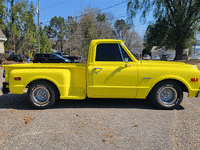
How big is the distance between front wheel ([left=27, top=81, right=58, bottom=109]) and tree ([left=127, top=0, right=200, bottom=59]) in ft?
88.4

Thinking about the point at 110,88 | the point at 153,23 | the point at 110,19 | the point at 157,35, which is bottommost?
the point at 110,88

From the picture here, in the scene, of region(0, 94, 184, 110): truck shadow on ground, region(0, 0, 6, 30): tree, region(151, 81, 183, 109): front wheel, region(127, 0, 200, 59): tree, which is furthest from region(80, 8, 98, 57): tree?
region(151, 81, 183, 109): front wheel

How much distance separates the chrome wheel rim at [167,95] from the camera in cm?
518

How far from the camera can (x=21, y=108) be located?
5410 mm

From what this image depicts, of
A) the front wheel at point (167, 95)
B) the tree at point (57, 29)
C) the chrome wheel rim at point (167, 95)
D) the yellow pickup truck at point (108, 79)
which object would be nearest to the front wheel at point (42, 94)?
the yellow pickup truck at point (108, 79)

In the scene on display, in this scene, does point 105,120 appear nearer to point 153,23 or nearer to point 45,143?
point 45,143

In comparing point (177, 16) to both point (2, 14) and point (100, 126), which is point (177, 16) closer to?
point (100, 126)

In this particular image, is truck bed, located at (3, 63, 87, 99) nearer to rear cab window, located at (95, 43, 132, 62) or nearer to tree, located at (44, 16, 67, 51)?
rear cab window, located at (95, 43, 132, 62)

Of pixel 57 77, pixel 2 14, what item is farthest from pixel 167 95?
pixel 2 14

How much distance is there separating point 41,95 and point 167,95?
3479 millimetres

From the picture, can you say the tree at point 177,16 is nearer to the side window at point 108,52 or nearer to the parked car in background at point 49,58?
the parked car in background at point 49,58

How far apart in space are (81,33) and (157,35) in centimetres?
1512

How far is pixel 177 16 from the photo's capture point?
2747 centimetres

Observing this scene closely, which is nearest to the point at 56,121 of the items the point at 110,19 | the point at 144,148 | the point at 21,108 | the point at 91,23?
the point at 21,108
